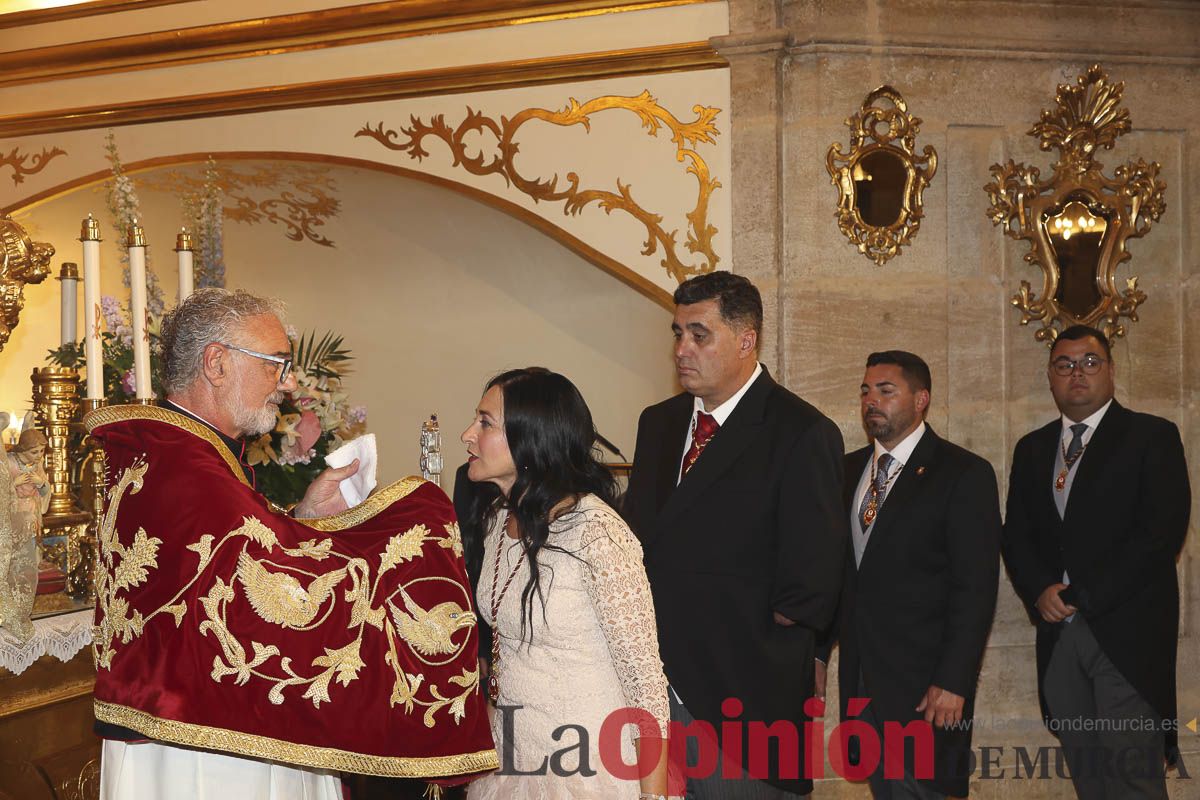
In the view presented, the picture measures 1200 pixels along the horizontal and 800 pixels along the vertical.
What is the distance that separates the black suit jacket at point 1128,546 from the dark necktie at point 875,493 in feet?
2.28

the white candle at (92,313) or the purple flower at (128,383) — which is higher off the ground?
the white candle at (92,313)

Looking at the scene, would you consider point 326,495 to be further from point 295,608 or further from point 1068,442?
A: point 1068,442

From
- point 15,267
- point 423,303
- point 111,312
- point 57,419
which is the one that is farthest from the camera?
point 423,303

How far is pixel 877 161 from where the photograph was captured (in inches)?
169

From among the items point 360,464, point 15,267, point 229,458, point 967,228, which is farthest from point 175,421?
point 967,228

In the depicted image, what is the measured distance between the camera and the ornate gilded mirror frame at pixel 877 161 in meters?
4.25

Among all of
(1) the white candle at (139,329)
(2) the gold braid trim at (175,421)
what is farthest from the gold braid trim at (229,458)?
(1) the white candle at (139,329)

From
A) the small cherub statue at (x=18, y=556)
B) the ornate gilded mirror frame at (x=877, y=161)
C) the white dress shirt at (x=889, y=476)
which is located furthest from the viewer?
the ornate gilded mirror frame at (x=877, y=161)

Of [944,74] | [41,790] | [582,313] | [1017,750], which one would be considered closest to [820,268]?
[944,74]

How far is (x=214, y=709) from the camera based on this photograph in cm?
179

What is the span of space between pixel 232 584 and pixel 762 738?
4.88 feet

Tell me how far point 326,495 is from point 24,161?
3.92 metres

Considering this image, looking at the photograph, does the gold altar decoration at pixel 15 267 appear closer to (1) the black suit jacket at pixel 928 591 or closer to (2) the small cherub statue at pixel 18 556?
(2) the small cherub statue at pixel 18 556

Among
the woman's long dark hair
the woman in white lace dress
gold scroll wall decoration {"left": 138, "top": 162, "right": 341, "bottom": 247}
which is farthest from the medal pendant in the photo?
gold scroll wall decoration {"left": 138, "top": 162, "right": 341, "bottom": 247}
